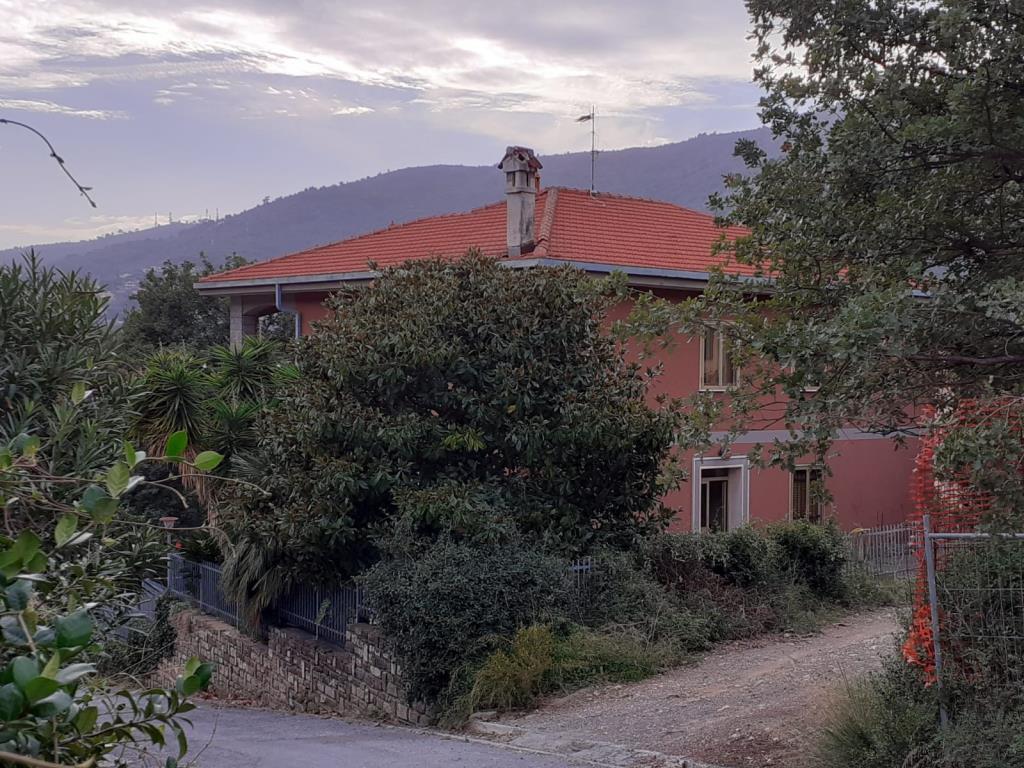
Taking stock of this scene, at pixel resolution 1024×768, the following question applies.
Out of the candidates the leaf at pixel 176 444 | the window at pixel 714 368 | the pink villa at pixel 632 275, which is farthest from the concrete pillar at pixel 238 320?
the leaf at pixel 176 444

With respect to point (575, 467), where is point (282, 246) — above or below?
above

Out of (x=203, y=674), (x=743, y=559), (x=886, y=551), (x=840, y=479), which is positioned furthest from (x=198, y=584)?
(x=203, y=674)

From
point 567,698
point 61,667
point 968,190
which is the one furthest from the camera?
point 567,698

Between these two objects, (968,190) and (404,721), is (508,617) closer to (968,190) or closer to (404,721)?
(404,721)

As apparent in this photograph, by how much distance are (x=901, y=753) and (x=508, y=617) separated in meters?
5.31

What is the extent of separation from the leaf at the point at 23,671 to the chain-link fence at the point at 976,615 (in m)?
6.72

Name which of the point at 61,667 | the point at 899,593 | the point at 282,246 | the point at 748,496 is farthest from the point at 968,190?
the point at 282,246

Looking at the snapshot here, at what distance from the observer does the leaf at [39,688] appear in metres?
2.09

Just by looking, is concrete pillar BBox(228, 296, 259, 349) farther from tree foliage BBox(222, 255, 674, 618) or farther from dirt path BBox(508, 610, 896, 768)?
dirt path BBox(508, 610, 896, 768)

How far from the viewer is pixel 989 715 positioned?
24.9 ft

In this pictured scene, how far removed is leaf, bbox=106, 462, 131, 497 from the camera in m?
2.73

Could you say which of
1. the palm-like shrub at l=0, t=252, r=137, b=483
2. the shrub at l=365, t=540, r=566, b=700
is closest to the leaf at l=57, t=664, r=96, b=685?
the palm-like shrub at l=0, t=252, r=137, b=483

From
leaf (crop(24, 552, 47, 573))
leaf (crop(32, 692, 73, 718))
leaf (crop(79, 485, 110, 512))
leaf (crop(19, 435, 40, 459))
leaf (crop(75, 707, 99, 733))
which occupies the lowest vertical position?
leaf (crop(75, 707, 99, 733))

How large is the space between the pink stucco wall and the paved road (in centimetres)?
1043
